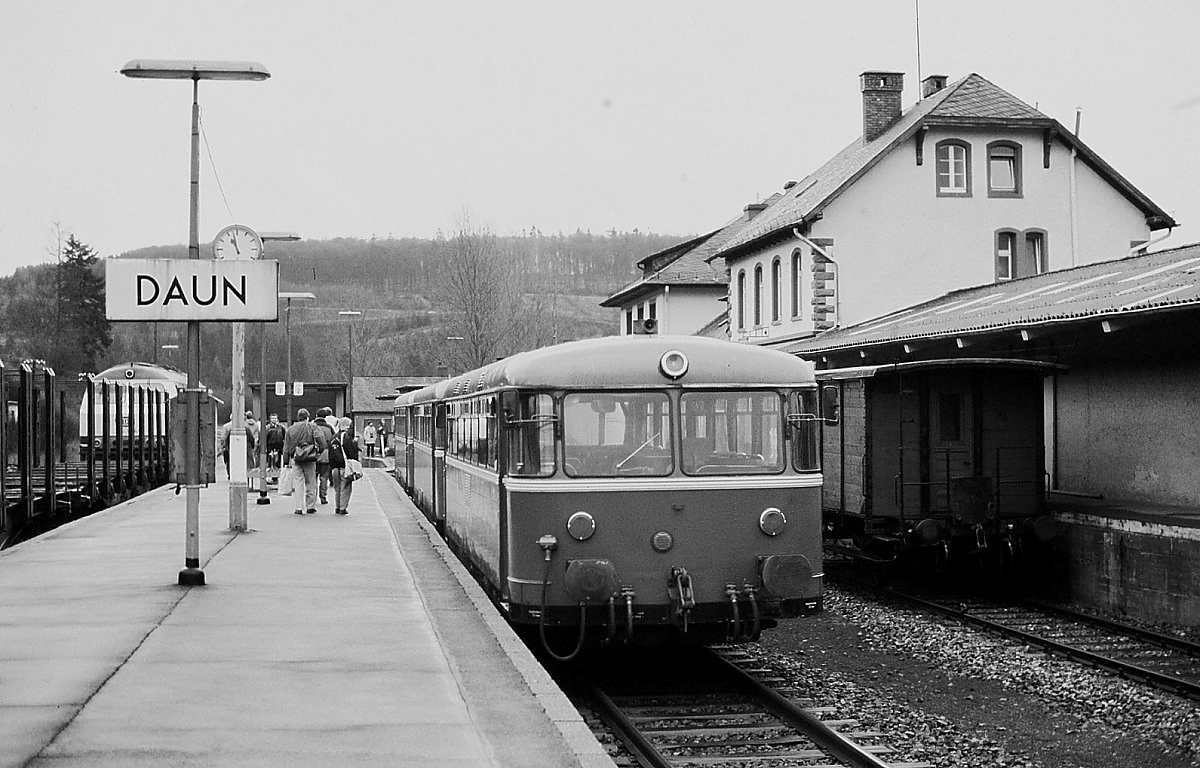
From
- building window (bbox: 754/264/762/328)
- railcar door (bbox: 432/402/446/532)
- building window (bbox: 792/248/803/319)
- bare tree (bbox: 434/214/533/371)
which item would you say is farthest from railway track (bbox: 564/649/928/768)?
bare tree (bbox: 434/214/533/371)

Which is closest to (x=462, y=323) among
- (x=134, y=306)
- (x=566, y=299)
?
(x=566, y=299)

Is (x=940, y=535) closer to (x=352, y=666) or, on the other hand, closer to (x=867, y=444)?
(x=867, y=444)

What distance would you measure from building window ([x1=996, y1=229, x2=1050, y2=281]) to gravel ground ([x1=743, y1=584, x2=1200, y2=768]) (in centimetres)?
2419

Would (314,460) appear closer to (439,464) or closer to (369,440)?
A: (439,464)

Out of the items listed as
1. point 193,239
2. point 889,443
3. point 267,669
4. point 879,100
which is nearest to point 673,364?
point 267,669

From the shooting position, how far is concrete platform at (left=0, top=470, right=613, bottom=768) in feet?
22.2

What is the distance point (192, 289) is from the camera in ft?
42.5

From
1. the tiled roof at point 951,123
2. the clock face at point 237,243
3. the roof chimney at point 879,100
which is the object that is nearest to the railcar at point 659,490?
the clock face at point 237,243

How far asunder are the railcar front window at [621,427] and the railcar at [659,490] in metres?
0.01

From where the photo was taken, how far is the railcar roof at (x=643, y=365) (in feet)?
35.0

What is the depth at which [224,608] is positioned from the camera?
1180 cm

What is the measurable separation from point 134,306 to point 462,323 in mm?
42619

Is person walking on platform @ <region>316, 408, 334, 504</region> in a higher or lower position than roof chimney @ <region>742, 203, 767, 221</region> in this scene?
lower

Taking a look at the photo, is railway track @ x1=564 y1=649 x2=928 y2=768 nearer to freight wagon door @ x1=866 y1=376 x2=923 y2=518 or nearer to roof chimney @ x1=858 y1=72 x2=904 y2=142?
freight wagon door @ x1=866 y1=376 x2=923 y2=518
